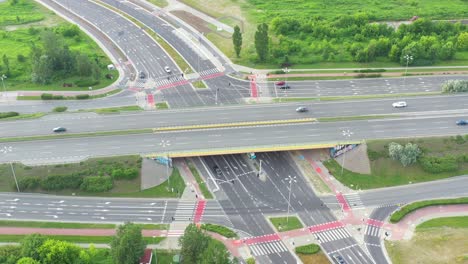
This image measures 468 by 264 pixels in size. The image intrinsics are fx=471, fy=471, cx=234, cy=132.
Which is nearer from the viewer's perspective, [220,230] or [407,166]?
[220,230]

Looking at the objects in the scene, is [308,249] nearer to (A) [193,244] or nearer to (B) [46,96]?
(A) [193,244]

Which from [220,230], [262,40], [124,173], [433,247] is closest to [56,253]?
[124,173]

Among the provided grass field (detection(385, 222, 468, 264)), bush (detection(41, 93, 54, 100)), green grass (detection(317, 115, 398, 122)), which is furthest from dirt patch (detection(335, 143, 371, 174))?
bush (detection(41, 93, 54, 100))

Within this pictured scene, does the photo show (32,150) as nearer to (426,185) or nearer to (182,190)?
(182,190)

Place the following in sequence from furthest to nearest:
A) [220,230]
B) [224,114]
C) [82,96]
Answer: [82,96]
[224,114]
[220,230]

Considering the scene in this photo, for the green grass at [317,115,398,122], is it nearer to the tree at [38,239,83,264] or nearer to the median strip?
the median strip

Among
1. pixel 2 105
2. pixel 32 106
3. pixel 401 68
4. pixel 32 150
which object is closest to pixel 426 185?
pixel 401 68

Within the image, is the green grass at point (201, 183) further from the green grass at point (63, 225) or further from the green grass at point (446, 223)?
the green grass at point (446, 223)

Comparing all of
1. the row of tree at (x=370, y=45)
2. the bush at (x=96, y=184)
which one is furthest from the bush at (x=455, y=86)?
the bush at (x=96, y=184)
